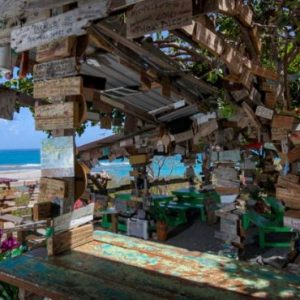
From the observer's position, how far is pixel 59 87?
2.95 m

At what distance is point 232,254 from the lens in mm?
6578

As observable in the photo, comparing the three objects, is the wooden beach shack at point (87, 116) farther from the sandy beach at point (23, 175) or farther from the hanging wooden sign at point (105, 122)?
the sandy beach at point (23, 175)

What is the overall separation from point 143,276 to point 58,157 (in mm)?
1096

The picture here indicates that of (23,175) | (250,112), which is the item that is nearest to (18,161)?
(23,175)

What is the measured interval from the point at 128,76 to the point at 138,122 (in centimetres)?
291

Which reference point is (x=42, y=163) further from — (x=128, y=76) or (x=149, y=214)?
(x=149, y=214)

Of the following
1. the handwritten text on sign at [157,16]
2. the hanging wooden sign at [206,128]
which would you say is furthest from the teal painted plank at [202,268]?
the hanging wooden sign at [206,128]

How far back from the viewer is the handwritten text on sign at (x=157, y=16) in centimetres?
267

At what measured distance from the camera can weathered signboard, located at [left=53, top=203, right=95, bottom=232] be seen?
9.71 feet

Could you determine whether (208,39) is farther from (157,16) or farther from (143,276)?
(143,276)

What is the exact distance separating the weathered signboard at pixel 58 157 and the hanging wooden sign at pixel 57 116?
102 millimetres

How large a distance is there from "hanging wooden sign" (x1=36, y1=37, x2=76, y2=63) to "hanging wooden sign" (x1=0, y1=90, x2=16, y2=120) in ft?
3.98

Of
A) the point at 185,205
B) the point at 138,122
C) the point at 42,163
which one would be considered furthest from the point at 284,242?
the point at 42,163

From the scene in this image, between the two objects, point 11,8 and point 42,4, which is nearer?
point 42,4
